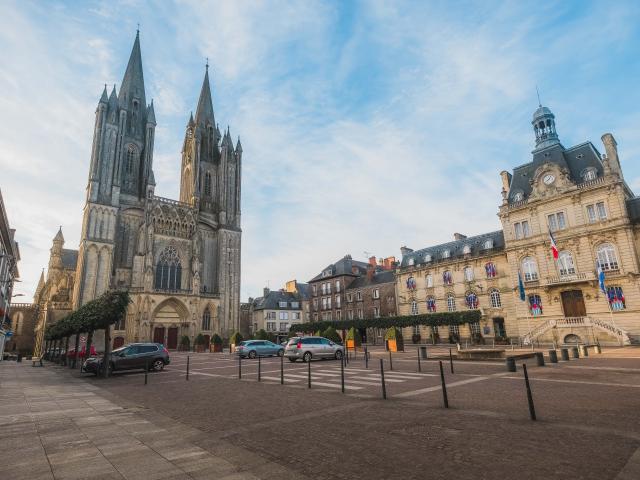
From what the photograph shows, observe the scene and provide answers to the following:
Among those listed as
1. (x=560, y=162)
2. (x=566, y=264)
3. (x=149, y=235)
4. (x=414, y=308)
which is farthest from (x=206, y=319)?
(x=560, y=162)

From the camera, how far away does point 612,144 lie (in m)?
32.9

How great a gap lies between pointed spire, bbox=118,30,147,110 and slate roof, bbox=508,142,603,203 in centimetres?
5370

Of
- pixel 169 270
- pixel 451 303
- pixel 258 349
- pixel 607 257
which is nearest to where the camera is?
pixel 258 349

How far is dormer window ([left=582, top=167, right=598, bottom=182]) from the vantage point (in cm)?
3278

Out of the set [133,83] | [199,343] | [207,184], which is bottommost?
[199,343]

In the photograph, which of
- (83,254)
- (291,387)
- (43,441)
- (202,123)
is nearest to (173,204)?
(83,254)

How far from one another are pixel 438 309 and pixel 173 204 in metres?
38.1

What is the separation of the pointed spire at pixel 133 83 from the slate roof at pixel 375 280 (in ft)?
141

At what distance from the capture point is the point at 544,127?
39.7 m

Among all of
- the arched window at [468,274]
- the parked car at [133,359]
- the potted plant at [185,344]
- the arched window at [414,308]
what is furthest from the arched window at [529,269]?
the potted plant at [185,344]

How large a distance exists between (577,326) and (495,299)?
345 inches

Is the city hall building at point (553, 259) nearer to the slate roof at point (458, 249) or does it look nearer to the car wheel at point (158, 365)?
the slate roof at point (458, 249)

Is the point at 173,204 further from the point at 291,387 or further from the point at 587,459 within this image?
the point at 587,459

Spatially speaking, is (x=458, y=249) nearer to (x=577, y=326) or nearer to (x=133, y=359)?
(x=577, y=326)
